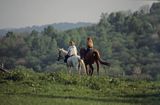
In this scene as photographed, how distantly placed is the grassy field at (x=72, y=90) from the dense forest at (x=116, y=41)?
51.9 metres

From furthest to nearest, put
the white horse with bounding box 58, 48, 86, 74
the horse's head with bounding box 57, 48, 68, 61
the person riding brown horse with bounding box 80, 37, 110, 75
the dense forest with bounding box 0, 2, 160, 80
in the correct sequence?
the dense forest with bounding box 0, 2, 160, 80 → the horse's head with bounding box 57, 48, 68, 61 → the person riding brown horse with bounding box 80, 37, 110, 75 → the white horse with bounding box 58, 48, 86, 74

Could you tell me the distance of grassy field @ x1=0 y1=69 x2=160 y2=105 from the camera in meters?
16.3

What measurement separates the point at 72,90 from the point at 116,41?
344 feet

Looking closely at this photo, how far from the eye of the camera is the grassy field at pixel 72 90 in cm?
1633

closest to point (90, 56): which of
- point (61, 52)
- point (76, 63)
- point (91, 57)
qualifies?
point (91, 57)

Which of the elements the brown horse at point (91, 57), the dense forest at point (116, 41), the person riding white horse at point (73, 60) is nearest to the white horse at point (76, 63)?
the person riding white horse at point (73, 60)

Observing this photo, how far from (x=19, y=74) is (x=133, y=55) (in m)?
86.6

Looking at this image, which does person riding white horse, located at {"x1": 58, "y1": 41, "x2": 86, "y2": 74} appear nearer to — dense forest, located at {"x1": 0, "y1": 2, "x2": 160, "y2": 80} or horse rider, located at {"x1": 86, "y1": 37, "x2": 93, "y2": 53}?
horse rider, located at {"x1": 86, "y1": 37, "x2": 93, "y2": 53}

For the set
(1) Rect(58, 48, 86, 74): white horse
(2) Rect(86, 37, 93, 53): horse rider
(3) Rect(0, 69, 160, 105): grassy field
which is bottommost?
(3) Rect(0, 69, 160, 105): grassy field

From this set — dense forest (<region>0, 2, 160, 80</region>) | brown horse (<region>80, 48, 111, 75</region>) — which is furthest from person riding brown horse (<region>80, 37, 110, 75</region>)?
dense forest (<region>0, 2, 160, 80</region>)

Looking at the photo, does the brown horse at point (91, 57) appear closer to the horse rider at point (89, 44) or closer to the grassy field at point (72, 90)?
the horse rider at point (89, 44)

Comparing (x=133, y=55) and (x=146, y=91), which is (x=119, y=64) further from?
(x=146, y=91)

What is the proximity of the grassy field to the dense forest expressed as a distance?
51913 mm

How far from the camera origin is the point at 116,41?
12338cm
